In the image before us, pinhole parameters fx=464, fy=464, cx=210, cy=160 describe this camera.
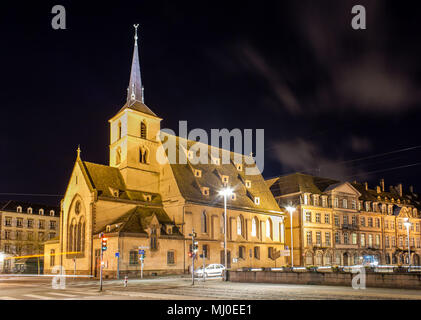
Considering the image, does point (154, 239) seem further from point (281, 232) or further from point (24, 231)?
point (24, 231)

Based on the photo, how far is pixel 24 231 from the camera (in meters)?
94.4

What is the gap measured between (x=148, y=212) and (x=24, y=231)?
4994cm

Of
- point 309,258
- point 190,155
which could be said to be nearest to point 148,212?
point 190,155

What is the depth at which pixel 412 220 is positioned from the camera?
89.2 meters

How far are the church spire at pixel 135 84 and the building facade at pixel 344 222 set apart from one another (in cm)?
2878

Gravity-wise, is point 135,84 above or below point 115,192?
above

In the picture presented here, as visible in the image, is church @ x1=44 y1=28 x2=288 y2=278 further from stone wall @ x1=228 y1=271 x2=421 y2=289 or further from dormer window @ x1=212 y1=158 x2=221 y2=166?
stone wall @ x1=228 y1=271 x2=421 y2=289

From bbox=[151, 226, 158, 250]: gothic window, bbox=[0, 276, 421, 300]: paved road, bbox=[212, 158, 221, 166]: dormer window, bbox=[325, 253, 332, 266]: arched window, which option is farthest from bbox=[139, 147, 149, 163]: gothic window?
bbox=[325, 253, 332, 266]: arched window

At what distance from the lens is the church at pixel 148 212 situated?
172 feet

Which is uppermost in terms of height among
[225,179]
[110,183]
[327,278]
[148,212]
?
[225,179]
